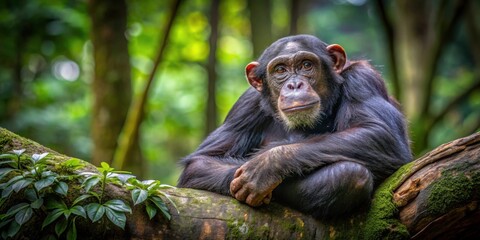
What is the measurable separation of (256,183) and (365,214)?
0.78 m

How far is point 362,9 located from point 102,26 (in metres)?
15.9

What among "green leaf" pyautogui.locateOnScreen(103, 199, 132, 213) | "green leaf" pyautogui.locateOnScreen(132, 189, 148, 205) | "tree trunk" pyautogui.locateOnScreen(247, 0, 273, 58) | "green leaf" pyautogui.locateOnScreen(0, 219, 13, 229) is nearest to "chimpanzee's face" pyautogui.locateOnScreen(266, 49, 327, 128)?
"green leaf" pyautogui.locateOnScreen(132, 189, 148, 205)

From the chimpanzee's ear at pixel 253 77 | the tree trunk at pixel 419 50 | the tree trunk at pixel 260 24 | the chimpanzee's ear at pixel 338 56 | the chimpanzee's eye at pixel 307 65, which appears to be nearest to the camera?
the chimpanzee's eye at pixel 307 65

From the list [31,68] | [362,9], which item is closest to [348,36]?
[362,9]

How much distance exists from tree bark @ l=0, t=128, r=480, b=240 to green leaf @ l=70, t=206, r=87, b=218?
0.36 feet

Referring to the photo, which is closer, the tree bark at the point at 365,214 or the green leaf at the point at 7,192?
the green leaf at the point at 7,192

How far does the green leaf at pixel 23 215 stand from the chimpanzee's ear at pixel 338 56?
117 inches

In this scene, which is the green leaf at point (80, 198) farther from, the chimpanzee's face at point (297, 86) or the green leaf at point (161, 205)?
the chimpanzee's face at point (297, 86)

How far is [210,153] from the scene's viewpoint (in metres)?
4.88

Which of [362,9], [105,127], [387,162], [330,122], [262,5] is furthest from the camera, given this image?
[362,9]

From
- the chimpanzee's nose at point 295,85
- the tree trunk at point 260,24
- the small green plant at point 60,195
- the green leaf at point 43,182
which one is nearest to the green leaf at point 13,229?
the small green plant at point 60,195

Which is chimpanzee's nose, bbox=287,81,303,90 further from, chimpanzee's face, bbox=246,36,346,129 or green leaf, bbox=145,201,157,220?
green leaf, bbox=145,201,157,220

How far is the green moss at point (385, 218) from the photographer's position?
3.45 m

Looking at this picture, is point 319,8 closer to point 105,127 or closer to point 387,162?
point 105,127
